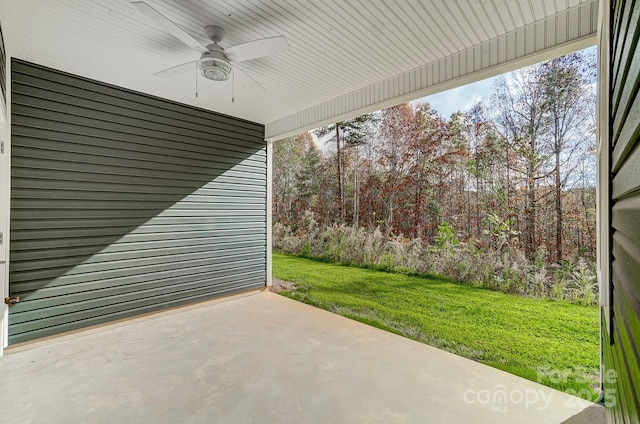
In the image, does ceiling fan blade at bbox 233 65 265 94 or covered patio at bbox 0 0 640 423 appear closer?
covered patio at bbox 0 0 640 423

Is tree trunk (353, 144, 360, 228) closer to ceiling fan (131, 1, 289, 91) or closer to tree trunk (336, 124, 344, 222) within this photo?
tree trunk (336, 124, 344, 222)

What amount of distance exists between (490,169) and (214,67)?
359 centimetres

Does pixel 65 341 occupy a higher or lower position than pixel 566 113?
lower

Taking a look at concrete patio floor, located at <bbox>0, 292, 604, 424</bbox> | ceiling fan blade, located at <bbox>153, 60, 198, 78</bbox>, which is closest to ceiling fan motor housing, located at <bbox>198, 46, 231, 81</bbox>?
ceiling fan blade, located at <bbox>153, 60, 198, 78</bbox>

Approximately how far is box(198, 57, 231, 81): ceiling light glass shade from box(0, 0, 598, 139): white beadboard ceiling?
0.89ft

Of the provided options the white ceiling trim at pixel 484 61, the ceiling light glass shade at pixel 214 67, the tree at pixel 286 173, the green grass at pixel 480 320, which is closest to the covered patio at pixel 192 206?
the white ceiling trim at pixel 484 61

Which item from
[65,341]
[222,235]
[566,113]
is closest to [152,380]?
[65,341]

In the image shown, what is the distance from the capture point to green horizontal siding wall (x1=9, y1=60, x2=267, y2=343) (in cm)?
301

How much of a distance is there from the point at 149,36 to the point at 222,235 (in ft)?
9.12

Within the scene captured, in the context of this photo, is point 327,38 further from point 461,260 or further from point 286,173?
point 286,173

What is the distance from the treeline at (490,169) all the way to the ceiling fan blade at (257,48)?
3142 millimetres

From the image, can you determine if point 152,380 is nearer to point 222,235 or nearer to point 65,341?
point 65,341

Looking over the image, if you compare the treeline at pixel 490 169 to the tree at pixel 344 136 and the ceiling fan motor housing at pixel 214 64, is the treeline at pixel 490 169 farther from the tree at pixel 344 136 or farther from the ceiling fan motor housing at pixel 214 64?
the ceiling fan motor housing at pixel 214 64

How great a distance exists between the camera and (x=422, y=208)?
4.70m
